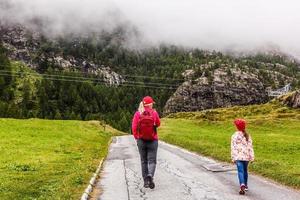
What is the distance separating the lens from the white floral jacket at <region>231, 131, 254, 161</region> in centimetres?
1942

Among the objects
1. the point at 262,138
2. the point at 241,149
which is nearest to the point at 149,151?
the point at 241,149

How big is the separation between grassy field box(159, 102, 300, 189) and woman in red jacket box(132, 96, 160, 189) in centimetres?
714

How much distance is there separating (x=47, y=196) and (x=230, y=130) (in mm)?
74037

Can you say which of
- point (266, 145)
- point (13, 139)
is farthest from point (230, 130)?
point (13, 139)

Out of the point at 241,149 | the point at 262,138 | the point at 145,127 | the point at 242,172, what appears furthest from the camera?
the point at 262,138

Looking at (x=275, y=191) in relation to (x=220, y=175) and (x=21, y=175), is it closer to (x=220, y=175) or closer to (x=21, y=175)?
(x=220, y=175)

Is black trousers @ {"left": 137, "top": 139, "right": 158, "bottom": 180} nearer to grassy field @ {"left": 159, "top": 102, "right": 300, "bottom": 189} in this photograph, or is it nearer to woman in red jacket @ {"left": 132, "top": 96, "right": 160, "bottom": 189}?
woman in red jacket @ {"left": 132, "top": 96, "right": 160, "bottom": 189}

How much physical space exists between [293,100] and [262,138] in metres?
65.8

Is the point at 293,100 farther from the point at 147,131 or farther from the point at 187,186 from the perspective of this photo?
the point at 147,131

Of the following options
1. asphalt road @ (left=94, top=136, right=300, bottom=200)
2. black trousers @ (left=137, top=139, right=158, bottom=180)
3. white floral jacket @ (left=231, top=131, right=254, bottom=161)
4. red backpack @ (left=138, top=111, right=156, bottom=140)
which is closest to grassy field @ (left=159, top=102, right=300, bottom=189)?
asphalt road @ (left=94, top=136, right=300, bottom=200)

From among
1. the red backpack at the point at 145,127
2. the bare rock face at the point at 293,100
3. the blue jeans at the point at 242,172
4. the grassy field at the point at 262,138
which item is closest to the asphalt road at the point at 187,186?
the blue jeans at the point at 242,172

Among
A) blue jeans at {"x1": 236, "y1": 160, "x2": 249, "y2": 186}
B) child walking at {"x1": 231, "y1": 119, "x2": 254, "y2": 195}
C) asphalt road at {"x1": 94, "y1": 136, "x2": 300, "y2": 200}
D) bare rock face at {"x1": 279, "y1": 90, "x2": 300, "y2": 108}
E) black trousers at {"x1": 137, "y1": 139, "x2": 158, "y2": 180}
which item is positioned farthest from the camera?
bare rock face at {"x1": 279, "y1": 90, "x2": 300, "y2": 108}

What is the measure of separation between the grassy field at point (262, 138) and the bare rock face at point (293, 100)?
7.17 feet

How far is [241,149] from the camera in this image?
19.5 metres
